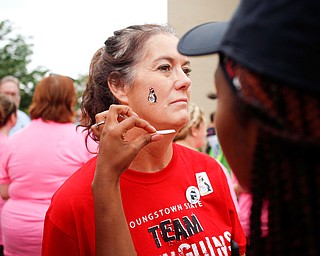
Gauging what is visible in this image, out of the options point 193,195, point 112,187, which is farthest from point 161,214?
point 112,187

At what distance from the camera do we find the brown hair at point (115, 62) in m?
2.10

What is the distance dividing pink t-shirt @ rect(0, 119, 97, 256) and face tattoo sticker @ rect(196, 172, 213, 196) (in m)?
1.47

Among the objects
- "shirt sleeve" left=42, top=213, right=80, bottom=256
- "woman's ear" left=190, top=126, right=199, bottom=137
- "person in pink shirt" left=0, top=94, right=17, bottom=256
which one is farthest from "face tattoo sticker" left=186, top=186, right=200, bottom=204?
"person in pink shirt" left=0, top=94, right=17, bottom=256

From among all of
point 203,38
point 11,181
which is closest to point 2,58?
point 11,181

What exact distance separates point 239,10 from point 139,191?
1.10m

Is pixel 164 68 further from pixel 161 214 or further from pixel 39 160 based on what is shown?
pixel 39 160

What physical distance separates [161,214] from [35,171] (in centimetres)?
178

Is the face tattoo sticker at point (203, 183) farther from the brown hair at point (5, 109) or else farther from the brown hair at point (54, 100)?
the brown hair at point (5, 109)

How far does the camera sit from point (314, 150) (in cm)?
87

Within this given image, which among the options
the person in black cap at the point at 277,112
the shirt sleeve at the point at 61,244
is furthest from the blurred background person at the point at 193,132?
the person in black cap at the point at 277,112

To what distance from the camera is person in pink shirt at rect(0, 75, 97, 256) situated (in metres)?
3.40

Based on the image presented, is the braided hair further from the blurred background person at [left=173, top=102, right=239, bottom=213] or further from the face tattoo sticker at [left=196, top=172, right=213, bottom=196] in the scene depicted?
the blurred background person at [left=173, top=102, right=239, bottom=213]

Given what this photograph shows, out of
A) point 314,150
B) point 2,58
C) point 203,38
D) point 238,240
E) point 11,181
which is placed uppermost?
point 203,38

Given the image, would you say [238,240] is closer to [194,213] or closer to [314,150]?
[194,213]
